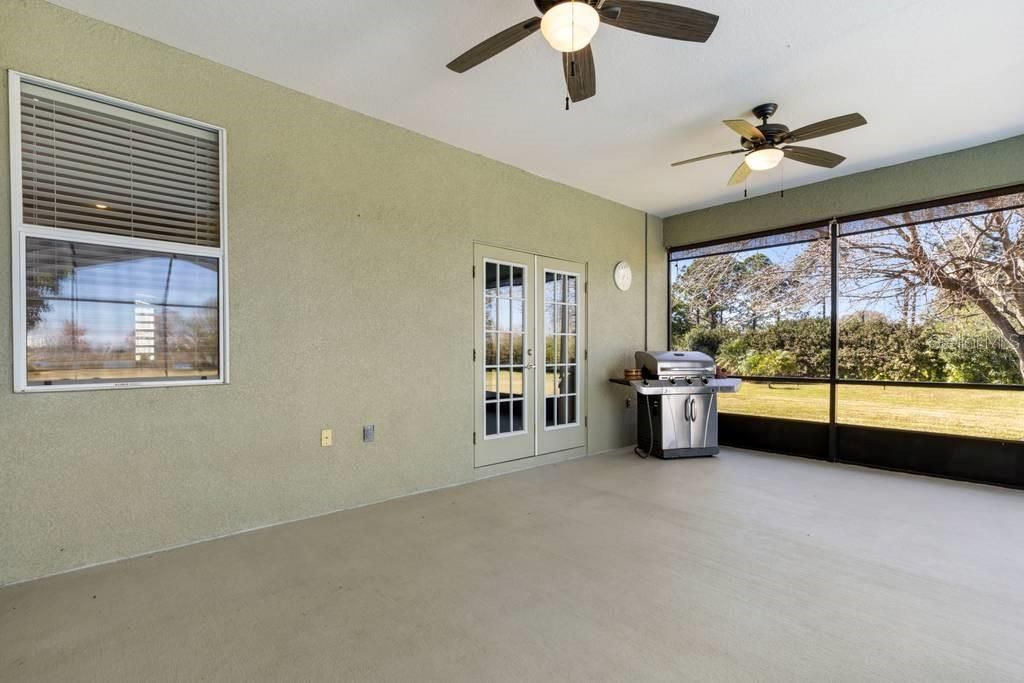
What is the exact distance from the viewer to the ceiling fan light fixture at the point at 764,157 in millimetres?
3287

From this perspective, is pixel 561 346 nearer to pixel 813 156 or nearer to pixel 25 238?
pixel 813 156

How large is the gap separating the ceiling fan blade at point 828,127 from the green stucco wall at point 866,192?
6.37ft

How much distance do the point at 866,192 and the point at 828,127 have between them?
210 cm

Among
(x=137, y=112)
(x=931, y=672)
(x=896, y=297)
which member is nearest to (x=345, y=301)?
(x=137, y=112)

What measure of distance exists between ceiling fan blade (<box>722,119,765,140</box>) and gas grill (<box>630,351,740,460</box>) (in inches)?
91.1

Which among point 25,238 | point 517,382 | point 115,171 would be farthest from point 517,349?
point 25,238

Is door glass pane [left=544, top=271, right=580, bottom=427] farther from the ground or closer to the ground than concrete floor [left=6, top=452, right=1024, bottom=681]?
farther from the ground

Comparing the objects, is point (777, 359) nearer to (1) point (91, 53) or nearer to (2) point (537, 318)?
(2) point (537, 318)

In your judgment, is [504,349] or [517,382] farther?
[517,382]

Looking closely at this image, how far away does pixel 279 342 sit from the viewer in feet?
9.78

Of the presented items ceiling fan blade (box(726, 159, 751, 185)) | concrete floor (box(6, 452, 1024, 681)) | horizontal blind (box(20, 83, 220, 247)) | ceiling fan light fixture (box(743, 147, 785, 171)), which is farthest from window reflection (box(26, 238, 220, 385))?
ceiling fan blade (box(726, 159, 751, 185))

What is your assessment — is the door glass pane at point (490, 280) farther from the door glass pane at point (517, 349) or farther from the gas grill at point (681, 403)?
the gas grill at point (681, 403)

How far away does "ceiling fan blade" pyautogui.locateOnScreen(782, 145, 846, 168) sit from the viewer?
11.0 ft

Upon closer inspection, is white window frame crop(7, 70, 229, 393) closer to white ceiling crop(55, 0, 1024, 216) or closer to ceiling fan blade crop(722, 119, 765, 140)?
white ceiling crop(55, 0, 1024, 216)
